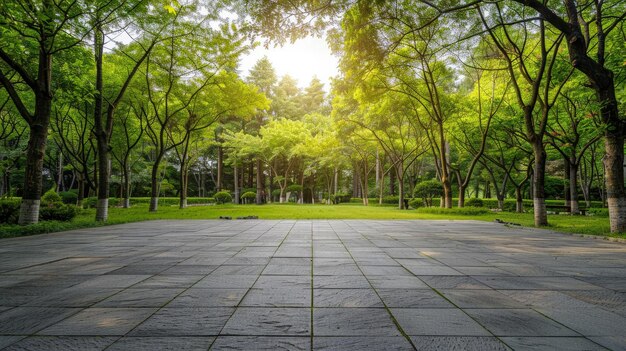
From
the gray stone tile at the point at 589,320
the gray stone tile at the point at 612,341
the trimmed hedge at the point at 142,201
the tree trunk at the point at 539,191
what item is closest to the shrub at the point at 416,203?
the tree trunk at the point at 539,191

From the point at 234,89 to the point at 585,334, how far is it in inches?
723

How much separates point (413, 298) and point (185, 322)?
78.4 inches

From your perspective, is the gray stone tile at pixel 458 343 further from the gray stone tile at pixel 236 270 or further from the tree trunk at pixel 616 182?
the tree trunk at pixel 616 182

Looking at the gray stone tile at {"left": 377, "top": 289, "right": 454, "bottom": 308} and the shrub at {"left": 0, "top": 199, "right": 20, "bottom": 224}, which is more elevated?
the shrub at {"left": 0, "top": 199, "right": 20, "bottom": 224}

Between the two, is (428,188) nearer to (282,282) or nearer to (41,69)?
(282,282)

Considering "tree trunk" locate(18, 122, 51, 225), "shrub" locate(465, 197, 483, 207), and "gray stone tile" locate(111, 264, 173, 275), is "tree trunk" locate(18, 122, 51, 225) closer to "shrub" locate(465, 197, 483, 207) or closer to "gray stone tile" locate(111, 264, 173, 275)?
"gray stone tile" locate(111, 264, 173, 275)

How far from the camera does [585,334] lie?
6.98ft

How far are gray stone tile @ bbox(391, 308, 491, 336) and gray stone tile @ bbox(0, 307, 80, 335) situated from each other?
8.72 feet

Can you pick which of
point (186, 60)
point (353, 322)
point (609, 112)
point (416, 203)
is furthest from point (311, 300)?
point (416, 203)

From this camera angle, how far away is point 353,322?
227 cm

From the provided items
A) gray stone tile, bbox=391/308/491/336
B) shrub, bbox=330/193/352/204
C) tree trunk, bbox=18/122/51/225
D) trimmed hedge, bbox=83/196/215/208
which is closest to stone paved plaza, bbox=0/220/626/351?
gray stone tile, bbox=391/308/491/336

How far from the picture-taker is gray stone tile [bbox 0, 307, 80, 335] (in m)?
2.17

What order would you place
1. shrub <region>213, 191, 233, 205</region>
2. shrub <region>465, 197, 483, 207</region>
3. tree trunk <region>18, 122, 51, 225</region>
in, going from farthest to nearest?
1. shrub <region>213, 191, 233, 205</region>
2. shrub <region>465, 197, 483, 207</region>
3. tree trunk <region>18, 122, 51, 225</region>

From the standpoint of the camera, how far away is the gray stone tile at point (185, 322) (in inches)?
82.7
